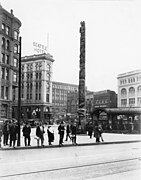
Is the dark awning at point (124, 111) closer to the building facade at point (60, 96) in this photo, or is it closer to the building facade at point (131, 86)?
the building facade at point (131, 86)

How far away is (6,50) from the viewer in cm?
4309

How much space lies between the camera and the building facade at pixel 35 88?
61.0 meters

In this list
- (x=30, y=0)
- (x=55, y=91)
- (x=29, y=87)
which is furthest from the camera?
(x=55, y=91)

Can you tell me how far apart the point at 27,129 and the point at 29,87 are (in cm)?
4760

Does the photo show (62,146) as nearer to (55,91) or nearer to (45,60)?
(45,60)

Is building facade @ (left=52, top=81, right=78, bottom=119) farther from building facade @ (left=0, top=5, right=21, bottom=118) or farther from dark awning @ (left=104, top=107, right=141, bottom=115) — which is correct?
dark awning @ (left=104, top=107, right=141, bottom=115)

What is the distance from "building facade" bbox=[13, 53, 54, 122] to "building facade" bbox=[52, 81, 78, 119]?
2583 centimetres

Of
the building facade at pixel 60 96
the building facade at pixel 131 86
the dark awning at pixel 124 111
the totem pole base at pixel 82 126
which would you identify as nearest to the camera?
the totem pole base at pixel 82 126

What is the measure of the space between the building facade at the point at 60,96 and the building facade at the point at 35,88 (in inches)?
1017

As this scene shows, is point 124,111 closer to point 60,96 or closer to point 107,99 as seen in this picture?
point 107,99

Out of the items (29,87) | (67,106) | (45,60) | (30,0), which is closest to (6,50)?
(45,60)

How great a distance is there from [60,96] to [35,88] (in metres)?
46.2

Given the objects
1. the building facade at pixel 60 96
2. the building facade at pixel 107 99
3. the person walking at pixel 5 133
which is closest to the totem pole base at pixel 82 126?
the person walking at pixel 5 133

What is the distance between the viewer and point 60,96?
112625 mm
